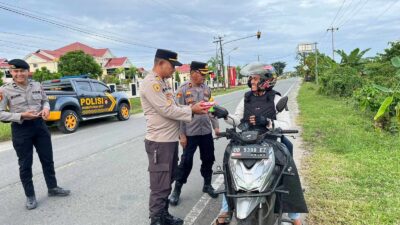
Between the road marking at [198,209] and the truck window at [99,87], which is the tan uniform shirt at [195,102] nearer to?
the road marking at [198,209]

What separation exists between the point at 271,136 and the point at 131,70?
72.2m

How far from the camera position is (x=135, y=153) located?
8.34 m

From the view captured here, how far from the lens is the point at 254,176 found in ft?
10.0

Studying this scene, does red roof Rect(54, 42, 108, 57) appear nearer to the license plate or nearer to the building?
the building

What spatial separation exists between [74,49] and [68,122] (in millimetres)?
66513

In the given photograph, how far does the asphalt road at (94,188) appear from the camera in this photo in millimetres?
4629

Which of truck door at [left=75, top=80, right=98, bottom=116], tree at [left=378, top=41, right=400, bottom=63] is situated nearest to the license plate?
truck door at [left=75, top=80, right=98, bottom=116]

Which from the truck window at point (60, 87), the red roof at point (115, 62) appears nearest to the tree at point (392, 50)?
the truck window at point (60, 87)

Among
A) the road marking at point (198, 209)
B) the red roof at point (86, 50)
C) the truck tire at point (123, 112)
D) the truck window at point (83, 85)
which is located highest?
the red roof at point (86, 50)

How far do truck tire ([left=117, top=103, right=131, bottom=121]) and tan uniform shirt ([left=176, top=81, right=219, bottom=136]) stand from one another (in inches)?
429

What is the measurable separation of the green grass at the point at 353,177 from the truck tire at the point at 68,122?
→ 763 cm

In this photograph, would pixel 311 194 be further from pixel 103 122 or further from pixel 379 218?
pixel 103 122

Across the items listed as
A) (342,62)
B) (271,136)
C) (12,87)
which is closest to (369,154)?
(271,136)

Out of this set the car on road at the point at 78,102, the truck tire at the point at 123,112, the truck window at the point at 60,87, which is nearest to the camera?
the car on road at the point at 78,102
